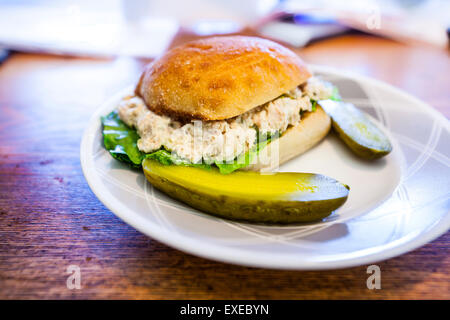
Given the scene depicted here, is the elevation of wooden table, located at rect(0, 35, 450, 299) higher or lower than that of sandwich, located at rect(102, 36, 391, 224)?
lower

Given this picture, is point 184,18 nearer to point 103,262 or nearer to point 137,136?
point 137,136

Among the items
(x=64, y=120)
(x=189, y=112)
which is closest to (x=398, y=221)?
(x=189, y=112)

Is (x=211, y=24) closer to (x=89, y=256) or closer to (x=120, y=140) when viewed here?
(x=120, y=140)

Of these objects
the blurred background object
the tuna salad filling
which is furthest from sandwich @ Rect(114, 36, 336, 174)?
the blurred background object

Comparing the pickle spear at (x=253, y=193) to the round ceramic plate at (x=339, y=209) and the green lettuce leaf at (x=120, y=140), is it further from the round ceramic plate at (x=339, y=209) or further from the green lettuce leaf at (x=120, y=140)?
the green lettuce leaf at (x=120, y=140)

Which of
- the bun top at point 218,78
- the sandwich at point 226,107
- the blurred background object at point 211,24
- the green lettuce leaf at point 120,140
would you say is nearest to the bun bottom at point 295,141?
the sandwich at point 226,107

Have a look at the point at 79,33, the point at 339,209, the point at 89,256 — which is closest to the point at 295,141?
the point at 339,209

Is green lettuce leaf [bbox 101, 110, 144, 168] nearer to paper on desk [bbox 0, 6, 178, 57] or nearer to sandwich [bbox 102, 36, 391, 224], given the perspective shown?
sandwich [bbox 102, 36, 391, 224]

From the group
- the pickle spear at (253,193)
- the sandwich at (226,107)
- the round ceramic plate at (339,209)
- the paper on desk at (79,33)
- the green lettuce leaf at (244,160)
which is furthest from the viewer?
the paper on desk at (79,33)
